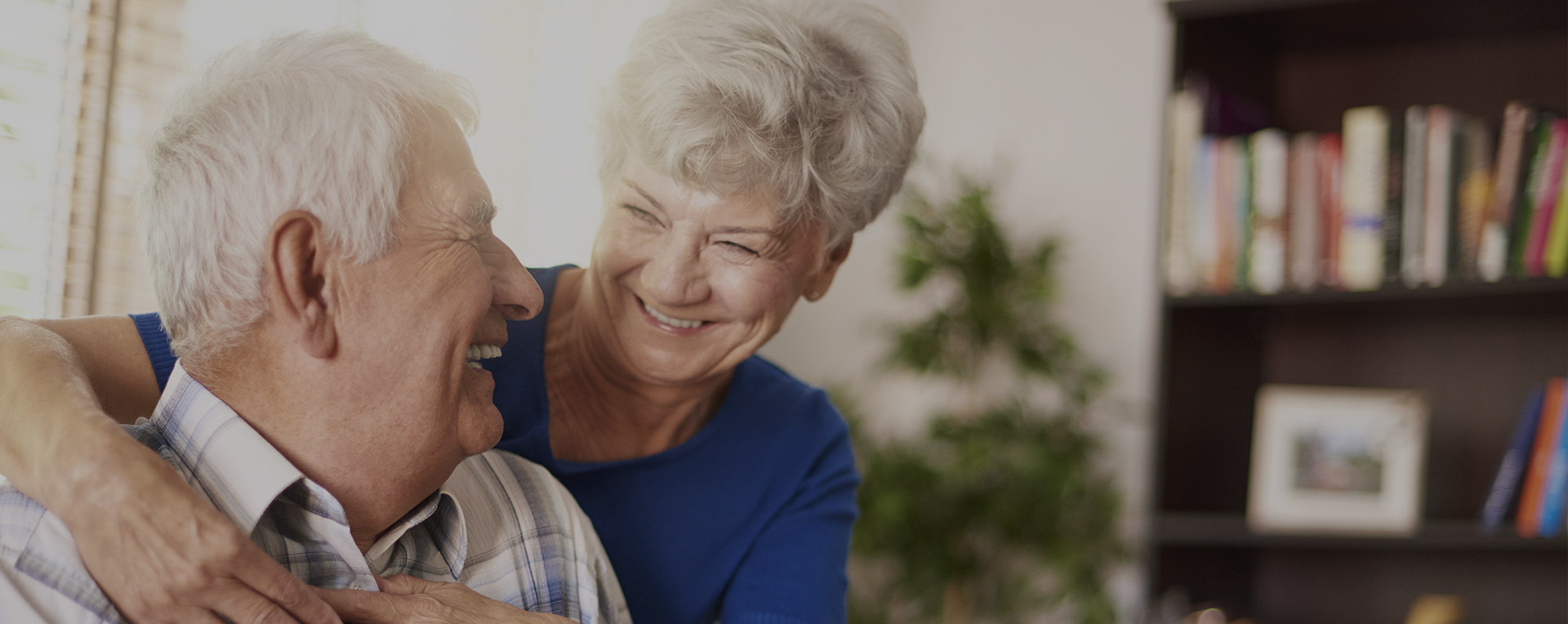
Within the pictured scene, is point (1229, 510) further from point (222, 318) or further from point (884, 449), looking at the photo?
point (222, 318)

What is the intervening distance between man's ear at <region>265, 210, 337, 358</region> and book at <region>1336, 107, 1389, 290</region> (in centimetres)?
218

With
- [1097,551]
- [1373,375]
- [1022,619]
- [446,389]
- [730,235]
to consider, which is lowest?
[1022,619]

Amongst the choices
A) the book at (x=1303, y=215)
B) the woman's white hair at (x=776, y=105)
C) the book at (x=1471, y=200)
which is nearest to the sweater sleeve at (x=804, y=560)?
the woman's white hair at (x=776, y=105)

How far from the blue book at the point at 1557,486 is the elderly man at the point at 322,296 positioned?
2.19 metres

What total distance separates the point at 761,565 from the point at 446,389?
0.56 metres

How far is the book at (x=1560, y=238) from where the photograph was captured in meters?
2.31

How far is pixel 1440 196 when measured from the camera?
7.89 feet

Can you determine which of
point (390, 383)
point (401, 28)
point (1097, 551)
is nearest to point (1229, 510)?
point (1097, 551)

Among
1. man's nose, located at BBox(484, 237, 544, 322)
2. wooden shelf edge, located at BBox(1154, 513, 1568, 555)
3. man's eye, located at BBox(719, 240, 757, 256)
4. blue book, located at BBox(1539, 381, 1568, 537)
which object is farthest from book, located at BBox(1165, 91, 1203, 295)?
man's nose, located at BBox(484, 237, 544, 322)

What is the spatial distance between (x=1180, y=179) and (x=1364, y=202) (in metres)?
0.37

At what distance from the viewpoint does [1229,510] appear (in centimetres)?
283

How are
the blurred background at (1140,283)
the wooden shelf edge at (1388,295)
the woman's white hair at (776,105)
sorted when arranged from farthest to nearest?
1. the wooden shelf edge at (1388,295)
2. the blurred background at (1140,283)
3. the woman's white hair at (776,105)

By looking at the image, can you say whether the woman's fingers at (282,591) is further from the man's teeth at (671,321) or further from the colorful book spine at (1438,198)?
the colorful book spine at (1438,198)

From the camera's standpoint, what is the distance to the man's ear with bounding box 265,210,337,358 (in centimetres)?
90
